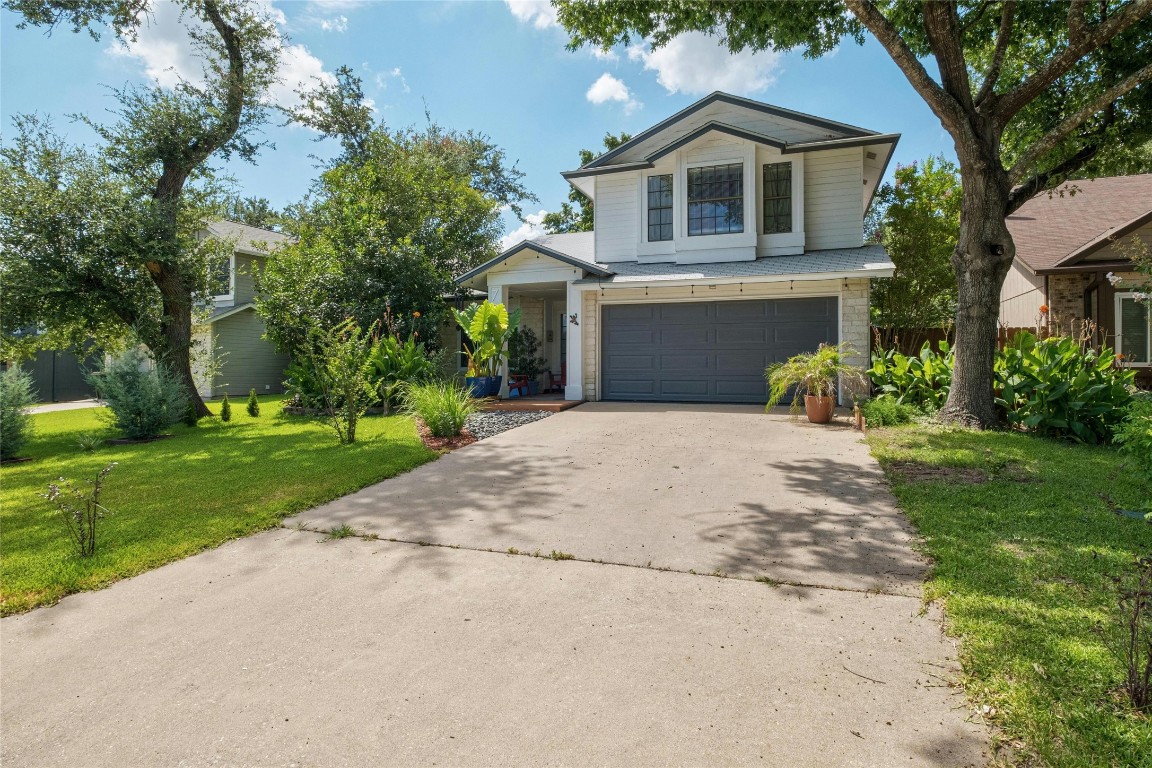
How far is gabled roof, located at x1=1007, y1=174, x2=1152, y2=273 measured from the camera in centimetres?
1318

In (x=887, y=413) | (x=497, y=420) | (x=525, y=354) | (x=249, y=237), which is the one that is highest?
(x=249, y=237)

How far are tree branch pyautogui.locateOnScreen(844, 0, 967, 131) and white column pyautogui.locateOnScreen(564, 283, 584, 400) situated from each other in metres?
7.07

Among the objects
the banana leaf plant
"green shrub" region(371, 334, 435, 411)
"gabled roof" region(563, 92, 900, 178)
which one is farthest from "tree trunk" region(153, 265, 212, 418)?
"gabled roof" region(563, 92, 900, 178)

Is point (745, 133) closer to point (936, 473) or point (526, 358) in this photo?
point (526, 358)

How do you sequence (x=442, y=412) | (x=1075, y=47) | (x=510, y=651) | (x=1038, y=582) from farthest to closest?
(x=442, y=412), (x=1075, y=47), (x=1038, y=582), (x=510, y=651)

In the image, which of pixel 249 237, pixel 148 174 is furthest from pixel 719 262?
pixel 249 237

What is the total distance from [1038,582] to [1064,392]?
5.83 meters

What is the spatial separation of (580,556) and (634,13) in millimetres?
9842

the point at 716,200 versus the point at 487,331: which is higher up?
the point at 716,200

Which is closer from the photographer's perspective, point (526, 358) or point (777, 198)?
point (777, 198)

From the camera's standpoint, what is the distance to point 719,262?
12.9 meters

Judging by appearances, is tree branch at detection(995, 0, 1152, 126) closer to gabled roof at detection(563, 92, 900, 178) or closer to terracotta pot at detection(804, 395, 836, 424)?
gabled roof at detection(563, 92, 900, 178)

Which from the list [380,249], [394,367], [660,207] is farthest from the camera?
[380,249]

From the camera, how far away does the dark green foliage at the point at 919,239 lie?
50.6 feet
